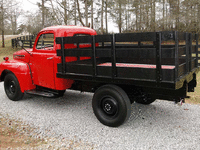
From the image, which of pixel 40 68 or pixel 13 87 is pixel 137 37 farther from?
pixel 13 87

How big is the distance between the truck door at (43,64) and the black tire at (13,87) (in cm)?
59

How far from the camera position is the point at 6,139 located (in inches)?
135

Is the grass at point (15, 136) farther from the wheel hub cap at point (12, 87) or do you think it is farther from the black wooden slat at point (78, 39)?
the black wooden slat at point (78, 39)

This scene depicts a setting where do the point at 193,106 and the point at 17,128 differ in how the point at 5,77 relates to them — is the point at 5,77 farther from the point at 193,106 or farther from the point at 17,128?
the point at 193,106

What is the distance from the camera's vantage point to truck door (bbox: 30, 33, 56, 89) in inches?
183

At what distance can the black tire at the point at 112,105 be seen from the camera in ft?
11.8

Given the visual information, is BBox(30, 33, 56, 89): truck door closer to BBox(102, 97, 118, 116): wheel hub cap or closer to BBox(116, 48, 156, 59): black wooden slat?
BBox(102, 97, 118, 116): wheel hub cap

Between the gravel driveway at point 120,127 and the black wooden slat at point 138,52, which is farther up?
the black wooden slat at point 138,52

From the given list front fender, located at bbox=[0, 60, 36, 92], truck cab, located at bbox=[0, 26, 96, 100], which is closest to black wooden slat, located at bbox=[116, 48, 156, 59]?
truck cab, located at bbox=[0, 26, 96, 100]

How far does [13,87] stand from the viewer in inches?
221

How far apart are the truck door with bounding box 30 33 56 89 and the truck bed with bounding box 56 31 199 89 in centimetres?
37

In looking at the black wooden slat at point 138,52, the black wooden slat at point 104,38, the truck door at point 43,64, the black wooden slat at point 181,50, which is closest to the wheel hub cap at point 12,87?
the truck door at point 43,64

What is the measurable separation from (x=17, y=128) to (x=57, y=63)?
64.7 inches

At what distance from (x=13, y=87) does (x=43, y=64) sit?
1511 mm
